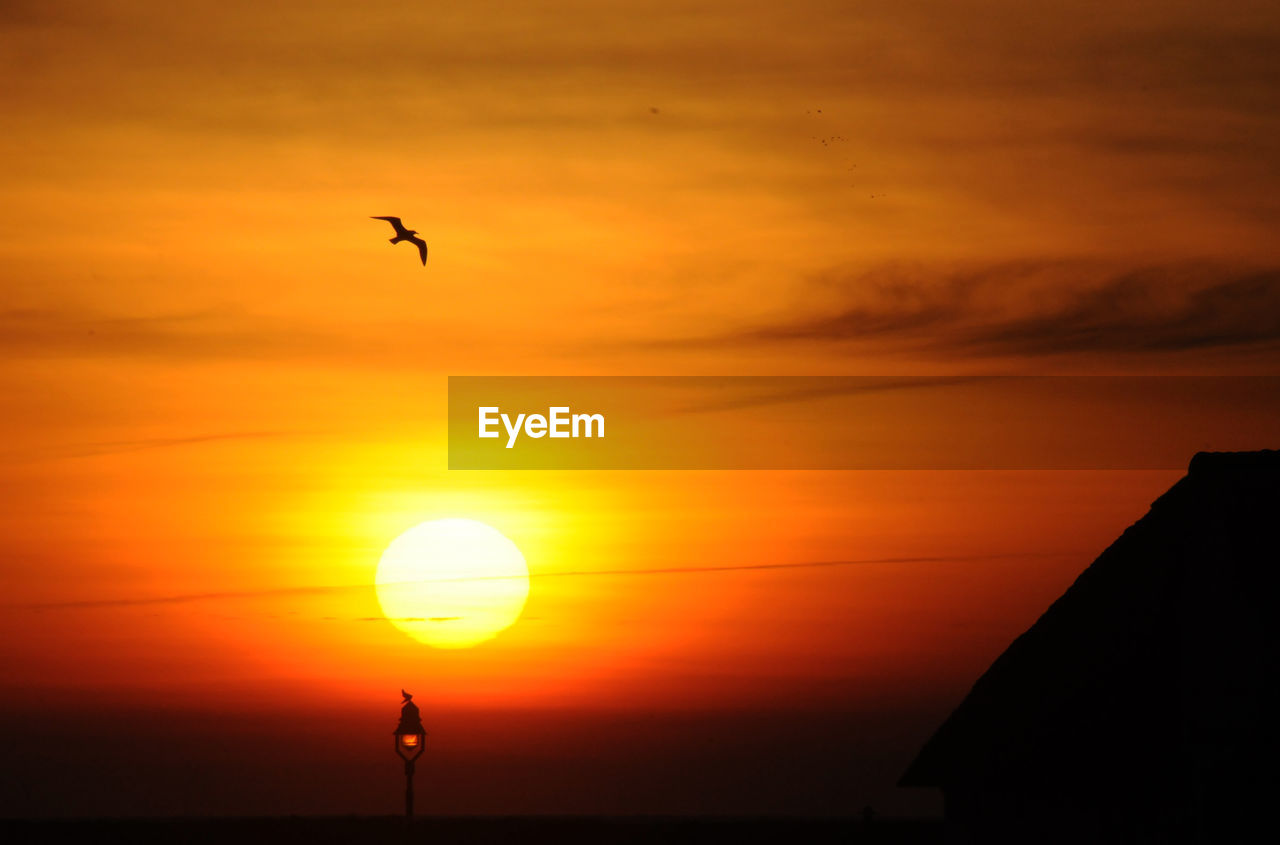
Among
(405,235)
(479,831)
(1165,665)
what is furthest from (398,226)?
(1165,665)

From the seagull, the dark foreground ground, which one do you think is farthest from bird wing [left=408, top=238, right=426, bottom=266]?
the dark foreground ground

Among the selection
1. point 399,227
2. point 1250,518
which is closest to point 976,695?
point 1250,518

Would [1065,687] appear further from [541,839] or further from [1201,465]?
[541,839]

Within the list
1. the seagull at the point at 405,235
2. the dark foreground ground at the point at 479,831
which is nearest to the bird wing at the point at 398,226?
the seagull at the point at 405,235

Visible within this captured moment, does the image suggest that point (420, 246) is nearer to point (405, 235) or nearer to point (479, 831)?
point (405, 235)

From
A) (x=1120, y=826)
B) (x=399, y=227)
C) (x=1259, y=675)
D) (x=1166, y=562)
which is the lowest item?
(x=1120, y=826)

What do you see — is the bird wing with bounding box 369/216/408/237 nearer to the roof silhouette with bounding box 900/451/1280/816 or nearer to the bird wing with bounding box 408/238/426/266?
the bird wing with bounding box 408/238/426/266

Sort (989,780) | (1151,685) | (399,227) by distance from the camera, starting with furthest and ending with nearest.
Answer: (399,227) < (989,780) < (1151,685)
